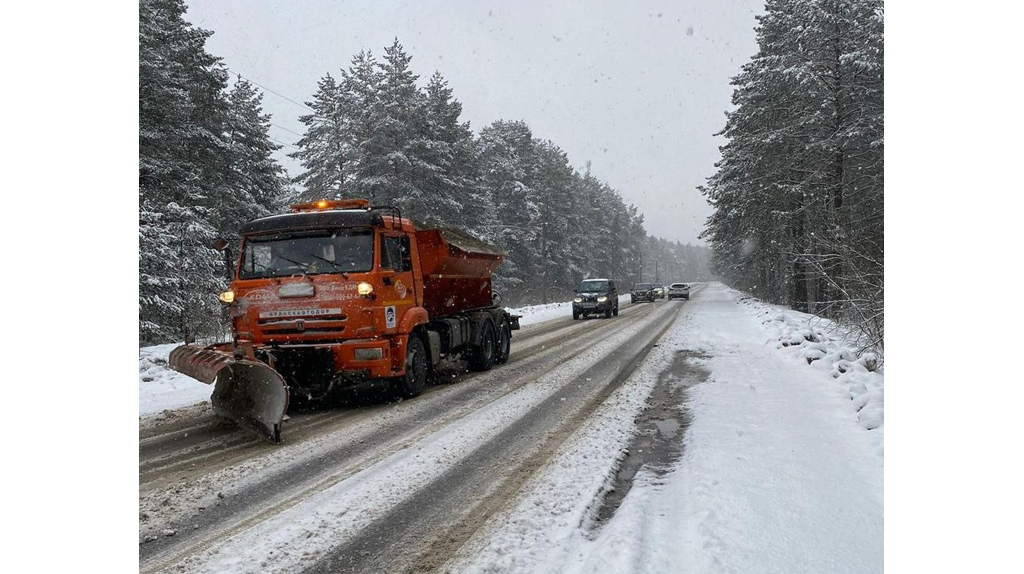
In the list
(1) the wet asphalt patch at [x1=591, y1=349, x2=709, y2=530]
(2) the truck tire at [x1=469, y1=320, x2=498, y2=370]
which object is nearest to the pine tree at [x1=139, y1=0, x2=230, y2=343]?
(2) the truck tire at [x1=469, y1=320, x2=498, y2=370]

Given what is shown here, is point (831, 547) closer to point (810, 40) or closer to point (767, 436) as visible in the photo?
point (767, 436)

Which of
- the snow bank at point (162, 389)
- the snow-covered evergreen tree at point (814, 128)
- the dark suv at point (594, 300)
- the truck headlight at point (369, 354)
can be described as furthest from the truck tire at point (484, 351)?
the dark suv at point (594, 300)

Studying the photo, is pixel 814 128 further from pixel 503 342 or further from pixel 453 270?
pixel 453 270

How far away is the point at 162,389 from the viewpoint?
9.54m

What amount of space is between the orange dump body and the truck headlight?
6.59 ft

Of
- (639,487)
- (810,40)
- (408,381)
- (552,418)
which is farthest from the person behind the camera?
(810,40)

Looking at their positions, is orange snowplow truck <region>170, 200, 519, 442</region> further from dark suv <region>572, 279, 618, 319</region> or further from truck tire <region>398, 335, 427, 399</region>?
dark suv <region>572, 279, 618, 319</region>

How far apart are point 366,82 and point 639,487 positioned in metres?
33.5

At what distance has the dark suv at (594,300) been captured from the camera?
1089 inches

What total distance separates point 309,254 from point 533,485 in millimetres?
4759

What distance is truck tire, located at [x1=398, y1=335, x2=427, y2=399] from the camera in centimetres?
852
